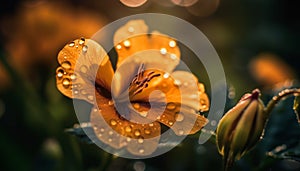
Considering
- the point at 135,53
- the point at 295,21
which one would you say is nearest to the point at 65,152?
the point at 135,53

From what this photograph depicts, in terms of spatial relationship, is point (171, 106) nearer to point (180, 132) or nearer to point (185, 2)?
point (180, 132)

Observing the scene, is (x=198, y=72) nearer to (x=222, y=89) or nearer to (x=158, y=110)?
(x=222, y=89)

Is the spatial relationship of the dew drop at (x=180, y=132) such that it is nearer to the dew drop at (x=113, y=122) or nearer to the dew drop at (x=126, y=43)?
the dew drop at (x=113, y=122)

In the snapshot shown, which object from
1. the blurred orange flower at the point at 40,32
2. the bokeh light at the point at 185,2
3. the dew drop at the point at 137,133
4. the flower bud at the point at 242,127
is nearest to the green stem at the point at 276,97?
A: the flower bud at the point at 242,127

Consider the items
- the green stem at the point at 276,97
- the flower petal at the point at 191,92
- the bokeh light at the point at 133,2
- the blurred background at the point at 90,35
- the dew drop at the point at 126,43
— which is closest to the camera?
the green stem at the point at 276,97

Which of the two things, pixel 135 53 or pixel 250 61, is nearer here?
pixel 135 53

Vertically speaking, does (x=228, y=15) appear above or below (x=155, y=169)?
above

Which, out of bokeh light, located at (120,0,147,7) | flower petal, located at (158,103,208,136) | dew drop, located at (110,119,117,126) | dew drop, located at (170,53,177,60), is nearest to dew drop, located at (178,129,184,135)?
flower petal, located at (158,103,208,136)
